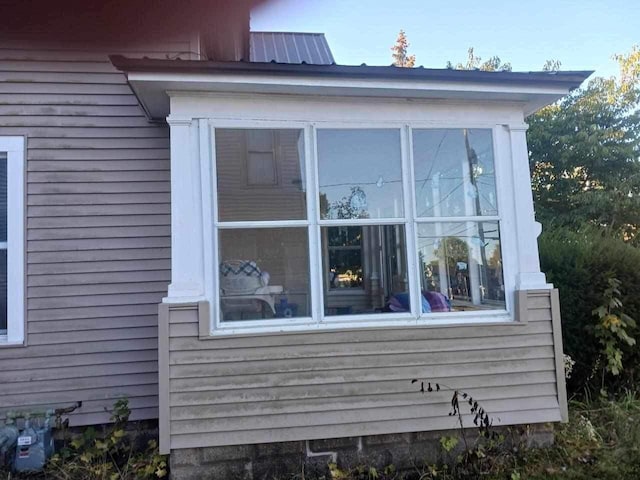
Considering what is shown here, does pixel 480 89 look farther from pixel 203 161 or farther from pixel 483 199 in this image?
pixel 203 161

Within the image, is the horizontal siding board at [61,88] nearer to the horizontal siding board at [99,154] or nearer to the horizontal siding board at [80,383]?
the horizontal siding board at [99,154]

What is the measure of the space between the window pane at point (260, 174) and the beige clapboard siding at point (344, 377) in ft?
2.80

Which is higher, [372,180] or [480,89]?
[480,89]

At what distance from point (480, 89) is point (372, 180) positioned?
103cm

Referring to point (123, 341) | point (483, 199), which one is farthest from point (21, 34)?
point (483, 199)

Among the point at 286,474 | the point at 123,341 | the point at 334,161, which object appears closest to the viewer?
the point at 286,474

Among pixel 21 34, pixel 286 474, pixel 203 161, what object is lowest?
pixel 286 474

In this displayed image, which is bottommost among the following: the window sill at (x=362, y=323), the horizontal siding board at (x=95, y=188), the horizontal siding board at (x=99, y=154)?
the window sill at (x=362, y=323)

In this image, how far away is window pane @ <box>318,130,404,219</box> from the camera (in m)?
3.40

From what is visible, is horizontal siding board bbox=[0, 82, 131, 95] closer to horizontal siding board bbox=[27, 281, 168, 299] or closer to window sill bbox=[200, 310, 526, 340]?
horizontal siding board bbox=[27, 281, 168, 299]

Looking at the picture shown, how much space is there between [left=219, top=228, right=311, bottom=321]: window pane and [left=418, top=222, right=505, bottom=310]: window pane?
942 millimetres

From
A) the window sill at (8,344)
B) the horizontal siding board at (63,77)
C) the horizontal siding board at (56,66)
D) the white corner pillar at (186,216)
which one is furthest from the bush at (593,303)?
the window sill at (8,344)

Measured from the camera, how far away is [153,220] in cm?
380

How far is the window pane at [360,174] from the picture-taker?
3.40 meters
